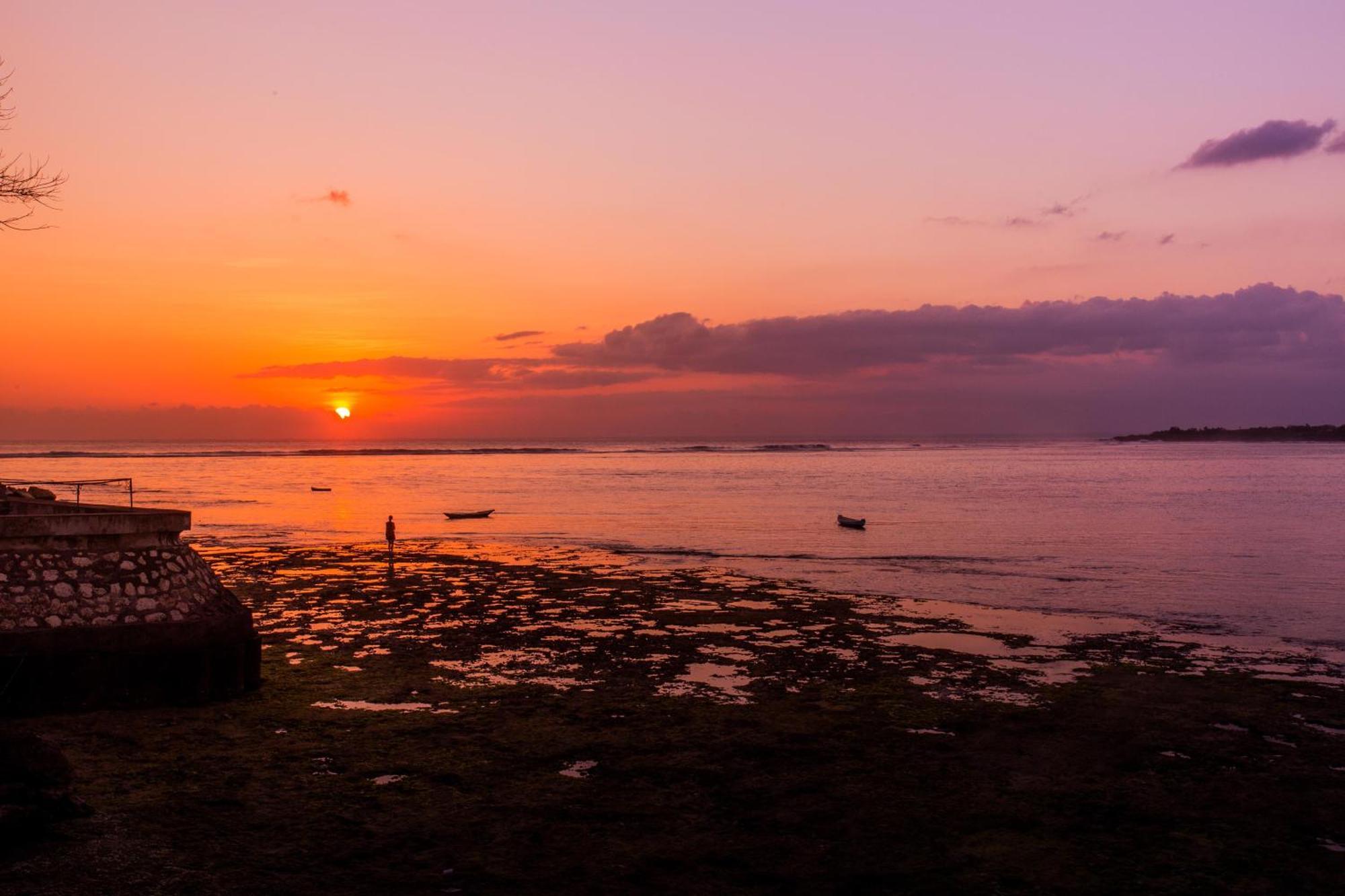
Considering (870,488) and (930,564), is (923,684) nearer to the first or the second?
(930,564)

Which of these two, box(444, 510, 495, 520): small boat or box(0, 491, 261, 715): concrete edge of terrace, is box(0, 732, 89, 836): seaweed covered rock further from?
box(444, 510, 495, 520): small boat

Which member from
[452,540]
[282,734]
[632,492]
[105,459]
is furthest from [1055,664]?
[105,459]

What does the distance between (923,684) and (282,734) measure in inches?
397

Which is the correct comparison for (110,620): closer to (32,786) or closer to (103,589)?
(103,589)

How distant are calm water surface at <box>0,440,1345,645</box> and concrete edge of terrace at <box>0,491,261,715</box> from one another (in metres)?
19.3

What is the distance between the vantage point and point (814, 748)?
43.7ft

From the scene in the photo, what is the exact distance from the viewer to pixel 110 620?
15.0 meters

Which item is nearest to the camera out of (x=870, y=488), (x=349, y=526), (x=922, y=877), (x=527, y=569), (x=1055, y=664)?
(x=922, y=877)

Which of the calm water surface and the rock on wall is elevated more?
the rock on wall

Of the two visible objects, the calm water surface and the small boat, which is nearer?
the calm water surface

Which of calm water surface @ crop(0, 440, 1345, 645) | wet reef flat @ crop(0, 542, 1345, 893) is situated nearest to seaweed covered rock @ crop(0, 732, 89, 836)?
wet reef flat @ crop(0, 542, 1345, 893)

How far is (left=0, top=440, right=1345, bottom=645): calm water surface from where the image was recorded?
3039 centimetres

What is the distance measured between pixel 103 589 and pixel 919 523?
45920 mm

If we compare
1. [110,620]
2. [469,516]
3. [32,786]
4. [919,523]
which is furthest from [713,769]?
[469,516]
